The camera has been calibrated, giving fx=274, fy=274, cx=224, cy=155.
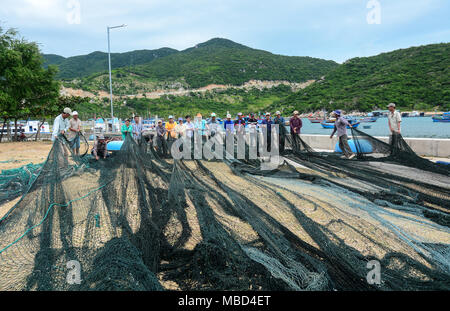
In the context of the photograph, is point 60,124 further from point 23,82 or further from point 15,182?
point 23,82

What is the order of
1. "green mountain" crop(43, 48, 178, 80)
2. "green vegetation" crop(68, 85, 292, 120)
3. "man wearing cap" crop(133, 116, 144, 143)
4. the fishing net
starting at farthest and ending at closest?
"green mountain" crop(43, 48, 178, 80) → "green vegetation" crop(68, 85, 292, 120) → "man wearing cap" crop(133, 116, 144, 143) → the fishing net

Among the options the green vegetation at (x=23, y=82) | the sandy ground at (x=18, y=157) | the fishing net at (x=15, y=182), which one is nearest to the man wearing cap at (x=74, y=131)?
the fishing net at (x=15, y=182)

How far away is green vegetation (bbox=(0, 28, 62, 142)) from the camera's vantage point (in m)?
15.5

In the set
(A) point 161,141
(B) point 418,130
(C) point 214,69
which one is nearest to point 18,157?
(A) point 161,141

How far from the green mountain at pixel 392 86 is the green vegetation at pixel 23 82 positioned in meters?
57.8

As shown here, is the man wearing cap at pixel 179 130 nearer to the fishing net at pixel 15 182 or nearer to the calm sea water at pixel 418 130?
the fishing net at pixel 15 182

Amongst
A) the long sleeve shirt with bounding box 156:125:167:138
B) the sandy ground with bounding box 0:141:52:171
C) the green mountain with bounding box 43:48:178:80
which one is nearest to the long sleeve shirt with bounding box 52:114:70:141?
the long sleeve shirt with bounding box 156:125:167:138

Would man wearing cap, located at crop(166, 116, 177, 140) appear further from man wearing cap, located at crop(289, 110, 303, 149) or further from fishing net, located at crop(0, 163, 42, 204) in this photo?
fishing net, located at crop(0, 163, 42, 204)

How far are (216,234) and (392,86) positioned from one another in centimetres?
7423

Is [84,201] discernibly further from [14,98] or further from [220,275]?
[14,98]

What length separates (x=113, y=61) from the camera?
160250 mm

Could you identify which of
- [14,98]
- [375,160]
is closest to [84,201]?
[375,160]

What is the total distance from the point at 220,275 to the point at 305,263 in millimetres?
791

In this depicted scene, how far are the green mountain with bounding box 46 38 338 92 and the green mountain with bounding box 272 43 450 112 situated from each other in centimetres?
2660
